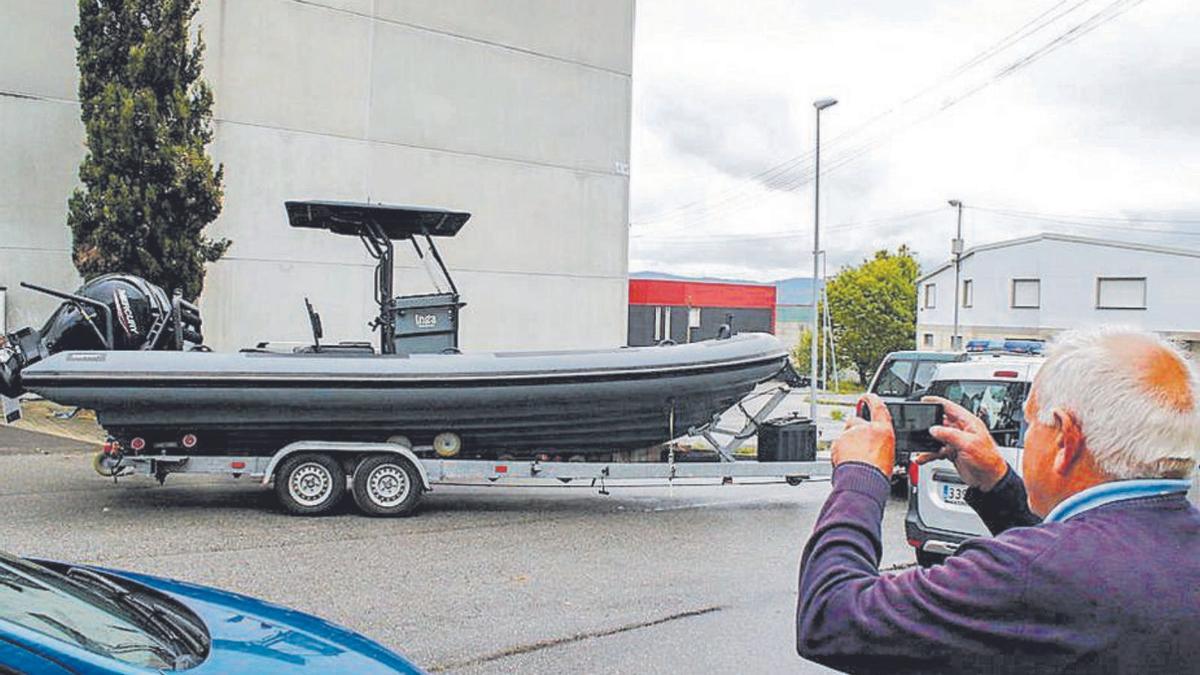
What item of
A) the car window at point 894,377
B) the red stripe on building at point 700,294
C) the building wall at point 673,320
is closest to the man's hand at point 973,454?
the car window at point 894,377

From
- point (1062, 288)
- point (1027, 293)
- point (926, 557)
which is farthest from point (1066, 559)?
point (1027, 293)

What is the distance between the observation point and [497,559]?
8406mm

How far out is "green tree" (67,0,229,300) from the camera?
15.8 meters

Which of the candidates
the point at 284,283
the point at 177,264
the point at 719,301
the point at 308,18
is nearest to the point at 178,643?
the point at 177,264

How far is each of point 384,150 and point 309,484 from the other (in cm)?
1150

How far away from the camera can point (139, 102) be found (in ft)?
51.8

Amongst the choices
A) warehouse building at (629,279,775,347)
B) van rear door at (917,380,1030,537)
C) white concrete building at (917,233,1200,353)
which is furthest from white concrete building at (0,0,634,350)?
white concrete building at (917,233,1200,353)

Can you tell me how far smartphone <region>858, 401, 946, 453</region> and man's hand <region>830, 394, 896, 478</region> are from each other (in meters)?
0.27

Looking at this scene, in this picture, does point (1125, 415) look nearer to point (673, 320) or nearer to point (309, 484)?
point (309, 484)

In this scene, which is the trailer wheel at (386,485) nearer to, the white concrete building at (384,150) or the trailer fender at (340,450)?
the trailer fender at (340,450)

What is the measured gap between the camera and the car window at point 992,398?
8641 millimetres

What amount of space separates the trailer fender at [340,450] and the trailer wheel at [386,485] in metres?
0.07

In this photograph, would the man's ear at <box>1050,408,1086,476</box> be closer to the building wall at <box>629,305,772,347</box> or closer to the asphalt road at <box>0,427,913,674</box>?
the asphalt road at <box>0,427,913,674</box>

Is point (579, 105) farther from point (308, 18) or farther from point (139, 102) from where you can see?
point (139, 102)
